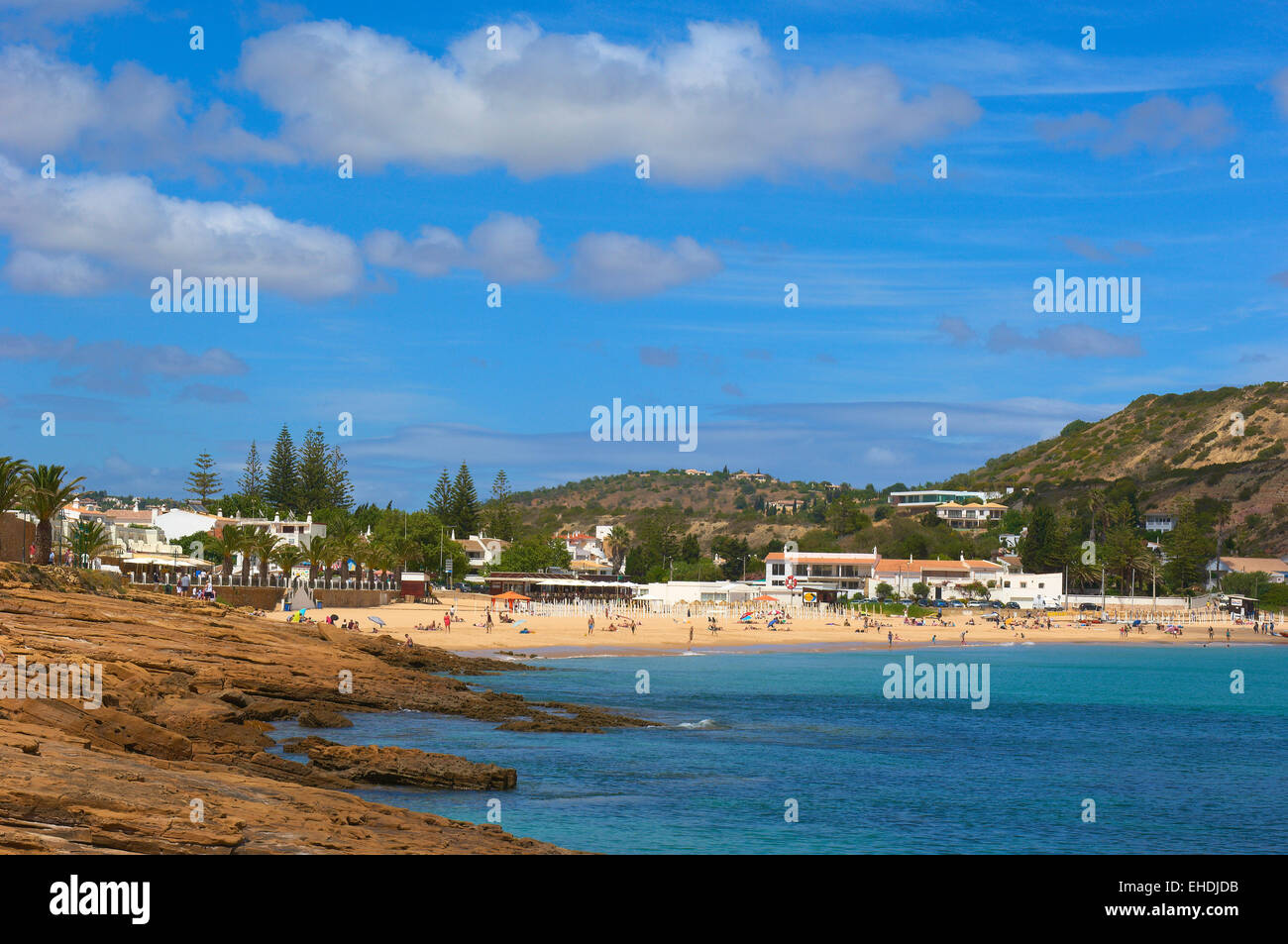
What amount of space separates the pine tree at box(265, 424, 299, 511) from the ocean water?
239 ft

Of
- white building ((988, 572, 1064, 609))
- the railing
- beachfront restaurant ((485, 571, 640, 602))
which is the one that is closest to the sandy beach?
the railing

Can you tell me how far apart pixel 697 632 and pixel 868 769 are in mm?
46806

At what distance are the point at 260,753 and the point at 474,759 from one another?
531cm

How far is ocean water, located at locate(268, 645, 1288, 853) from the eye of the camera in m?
18.3

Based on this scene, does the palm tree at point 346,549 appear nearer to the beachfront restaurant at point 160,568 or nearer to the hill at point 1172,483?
the beachfront restaurant at point 160,568

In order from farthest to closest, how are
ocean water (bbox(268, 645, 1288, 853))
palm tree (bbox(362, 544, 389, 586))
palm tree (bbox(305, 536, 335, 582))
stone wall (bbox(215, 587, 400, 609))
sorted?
palm tree (bbox(362, 544, 389, 586)) < palm tree (bbox(305, 536, 335, 582)) < stone wall (bbox(215, 587, 400, 609)) < ocean water (bbox(268, 645, 1288, 853))

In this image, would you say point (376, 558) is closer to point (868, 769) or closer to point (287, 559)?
point (287, 559)

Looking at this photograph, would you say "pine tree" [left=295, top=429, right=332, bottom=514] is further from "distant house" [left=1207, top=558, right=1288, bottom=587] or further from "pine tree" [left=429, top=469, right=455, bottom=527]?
"distant house" [left=1207, top=558, right=1288, bottom=587]

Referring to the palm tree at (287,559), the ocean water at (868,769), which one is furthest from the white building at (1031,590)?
the palm tree at (287,559)

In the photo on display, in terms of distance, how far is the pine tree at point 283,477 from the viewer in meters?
111

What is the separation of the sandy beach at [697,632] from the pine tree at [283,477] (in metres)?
30.6

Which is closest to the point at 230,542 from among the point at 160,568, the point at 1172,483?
the point at 160,568

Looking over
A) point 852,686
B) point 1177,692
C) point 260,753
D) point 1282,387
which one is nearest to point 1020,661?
point 1177,692
